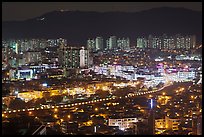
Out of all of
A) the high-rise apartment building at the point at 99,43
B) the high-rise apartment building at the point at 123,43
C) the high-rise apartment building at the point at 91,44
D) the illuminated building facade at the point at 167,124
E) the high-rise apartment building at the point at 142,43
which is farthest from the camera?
the high-rise apartment building at the point at 99,43

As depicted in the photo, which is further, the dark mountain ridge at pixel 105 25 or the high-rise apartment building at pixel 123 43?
the high-rise apartment building at pixel 123 43

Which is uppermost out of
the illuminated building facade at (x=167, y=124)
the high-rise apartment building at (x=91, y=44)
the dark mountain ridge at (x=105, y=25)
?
the dark mountain ridge at (x=105, y=25)

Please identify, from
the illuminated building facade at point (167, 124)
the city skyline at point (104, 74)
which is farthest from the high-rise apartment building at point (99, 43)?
the illuminated building facade at point (167, 124)

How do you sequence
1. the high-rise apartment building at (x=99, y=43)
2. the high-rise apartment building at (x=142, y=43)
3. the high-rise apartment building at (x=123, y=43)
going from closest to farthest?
the high-rise apartment building at (x=142, y=43)
the high-rise apartment building at (x=123, y=43)
the high-rise apartment building at (x=99, y=43)

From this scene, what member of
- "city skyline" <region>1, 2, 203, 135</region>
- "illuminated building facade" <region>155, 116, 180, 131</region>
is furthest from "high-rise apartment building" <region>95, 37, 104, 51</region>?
"illuminated building facade" <region>155, 116, 180, 131</region>

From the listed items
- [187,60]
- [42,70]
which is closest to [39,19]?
[42,70]

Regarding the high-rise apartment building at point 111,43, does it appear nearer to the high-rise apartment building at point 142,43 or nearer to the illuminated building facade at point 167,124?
the high-rise apartment building at point 142,43

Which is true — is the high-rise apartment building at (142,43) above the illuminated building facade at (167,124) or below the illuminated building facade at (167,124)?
above

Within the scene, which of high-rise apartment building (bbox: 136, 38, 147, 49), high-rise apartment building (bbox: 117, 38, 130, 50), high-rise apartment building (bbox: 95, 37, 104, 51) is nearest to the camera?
high-rise apartment building (bbox: 136, 38, 147, 49)

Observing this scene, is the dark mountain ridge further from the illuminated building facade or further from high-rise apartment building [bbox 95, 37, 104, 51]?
the illuminated building facade

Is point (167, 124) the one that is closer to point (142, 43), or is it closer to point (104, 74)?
point (104, 74)

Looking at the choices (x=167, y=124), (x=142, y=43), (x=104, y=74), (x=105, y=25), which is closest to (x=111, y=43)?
(x=105, y=25)
